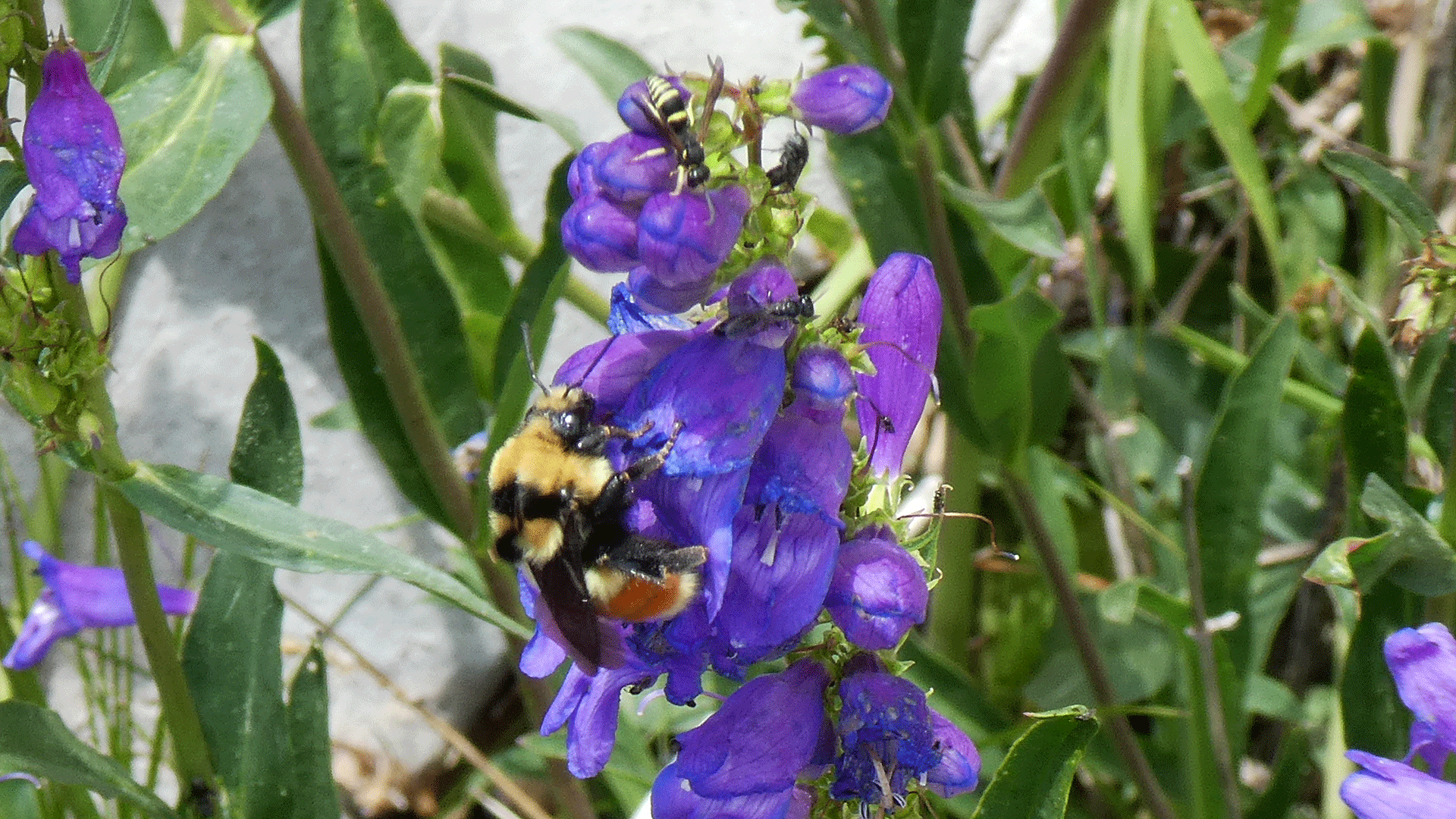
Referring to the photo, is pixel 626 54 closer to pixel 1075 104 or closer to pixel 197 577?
pixel 1075 104

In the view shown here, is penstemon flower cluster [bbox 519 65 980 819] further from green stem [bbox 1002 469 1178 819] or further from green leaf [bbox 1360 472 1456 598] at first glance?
green stem [bbox 1002 469 1178 819]

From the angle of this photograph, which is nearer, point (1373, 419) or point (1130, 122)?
point (1373, 419)

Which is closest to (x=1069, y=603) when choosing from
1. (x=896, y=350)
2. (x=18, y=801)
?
(x=896, y=350)

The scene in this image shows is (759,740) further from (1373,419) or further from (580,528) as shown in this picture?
(1373,419)

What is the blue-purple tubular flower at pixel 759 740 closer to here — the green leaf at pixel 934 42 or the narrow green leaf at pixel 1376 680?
the narrow green leaf at pixel 1376 680

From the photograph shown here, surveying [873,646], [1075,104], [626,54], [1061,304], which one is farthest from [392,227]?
[1061,304]

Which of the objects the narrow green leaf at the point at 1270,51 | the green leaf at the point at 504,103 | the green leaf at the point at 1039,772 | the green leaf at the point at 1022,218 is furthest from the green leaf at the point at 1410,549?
the green leaf at the point at 504,103
